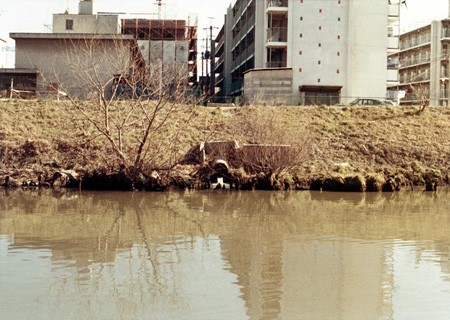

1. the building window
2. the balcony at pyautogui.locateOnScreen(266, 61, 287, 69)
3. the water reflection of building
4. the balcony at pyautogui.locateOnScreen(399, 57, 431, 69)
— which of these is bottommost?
the water reflection of building

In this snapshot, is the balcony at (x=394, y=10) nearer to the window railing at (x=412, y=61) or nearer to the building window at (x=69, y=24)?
the window railing at (x=412, y=61)

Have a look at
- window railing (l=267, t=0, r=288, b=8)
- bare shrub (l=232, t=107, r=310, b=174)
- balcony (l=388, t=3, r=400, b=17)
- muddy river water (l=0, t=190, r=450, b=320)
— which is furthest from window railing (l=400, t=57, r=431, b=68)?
muddy river water (l=0, t=190, r=450, b=320)

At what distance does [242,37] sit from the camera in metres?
60.1

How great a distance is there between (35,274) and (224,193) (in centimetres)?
1426

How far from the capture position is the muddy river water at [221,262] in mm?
8328

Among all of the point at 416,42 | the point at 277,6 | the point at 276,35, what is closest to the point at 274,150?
the point at 276,35

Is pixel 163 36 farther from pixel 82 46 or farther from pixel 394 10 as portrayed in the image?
pixel 394 10

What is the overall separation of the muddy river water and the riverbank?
18.6 ft

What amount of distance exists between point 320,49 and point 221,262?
131 ft

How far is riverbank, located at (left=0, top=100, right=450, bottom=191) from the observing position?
25469mm

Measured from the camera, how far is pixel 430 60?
79688 millimetres

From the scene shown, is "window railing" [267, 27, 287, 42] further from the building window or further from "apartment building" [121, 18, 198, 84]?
the building window

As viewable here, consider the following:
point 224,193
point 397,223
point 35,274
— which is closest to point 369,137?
point 224,193

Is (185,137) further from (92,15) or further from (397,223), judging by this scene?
(92,15)
